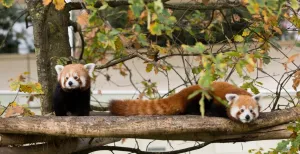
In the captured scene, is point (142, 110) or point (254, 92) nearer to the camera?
point (142, 110)

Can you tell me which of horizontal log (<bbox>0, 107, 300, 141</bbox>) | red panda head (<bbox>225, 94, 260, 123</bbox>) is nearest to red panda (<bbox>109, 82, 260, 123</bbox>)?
red panda head (<bbox>225, 94, 260, 123</bbox>)

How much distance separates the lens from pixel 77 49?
7.37 m

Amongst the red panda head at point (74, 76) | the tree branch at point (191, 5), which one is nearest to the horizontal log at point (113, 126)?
the red panda head at point (74, 76)

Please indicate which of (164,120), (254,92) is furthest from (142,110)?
(254,92)

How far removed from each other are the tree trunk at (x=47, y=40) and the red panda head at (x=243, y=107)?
4.66 feet

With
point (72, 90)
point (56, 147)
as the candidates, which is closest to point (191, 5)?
point (72, 90)

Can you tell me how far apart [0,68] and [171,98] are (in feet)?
14.3

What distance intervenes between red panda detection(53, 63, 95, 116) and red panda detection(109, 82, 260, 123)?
1.05ft

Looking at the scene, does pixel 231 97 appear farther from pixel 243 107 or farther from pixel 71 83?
pixel 71 83

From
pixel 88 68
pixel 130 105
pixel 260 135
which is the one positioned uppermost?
pixel 88 68

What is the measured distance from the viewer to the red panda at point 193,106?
4.05 meters

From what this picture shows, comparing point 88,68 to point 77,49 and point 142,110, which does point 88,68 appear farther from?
point 77,49

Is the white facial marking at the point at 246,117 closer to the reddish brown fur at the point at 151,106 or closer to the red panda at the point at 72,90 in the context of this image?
the reddish brown fur at the point at 151,106

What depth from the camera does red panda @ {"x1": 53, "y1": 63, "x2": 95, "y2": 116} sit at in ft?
13.9
